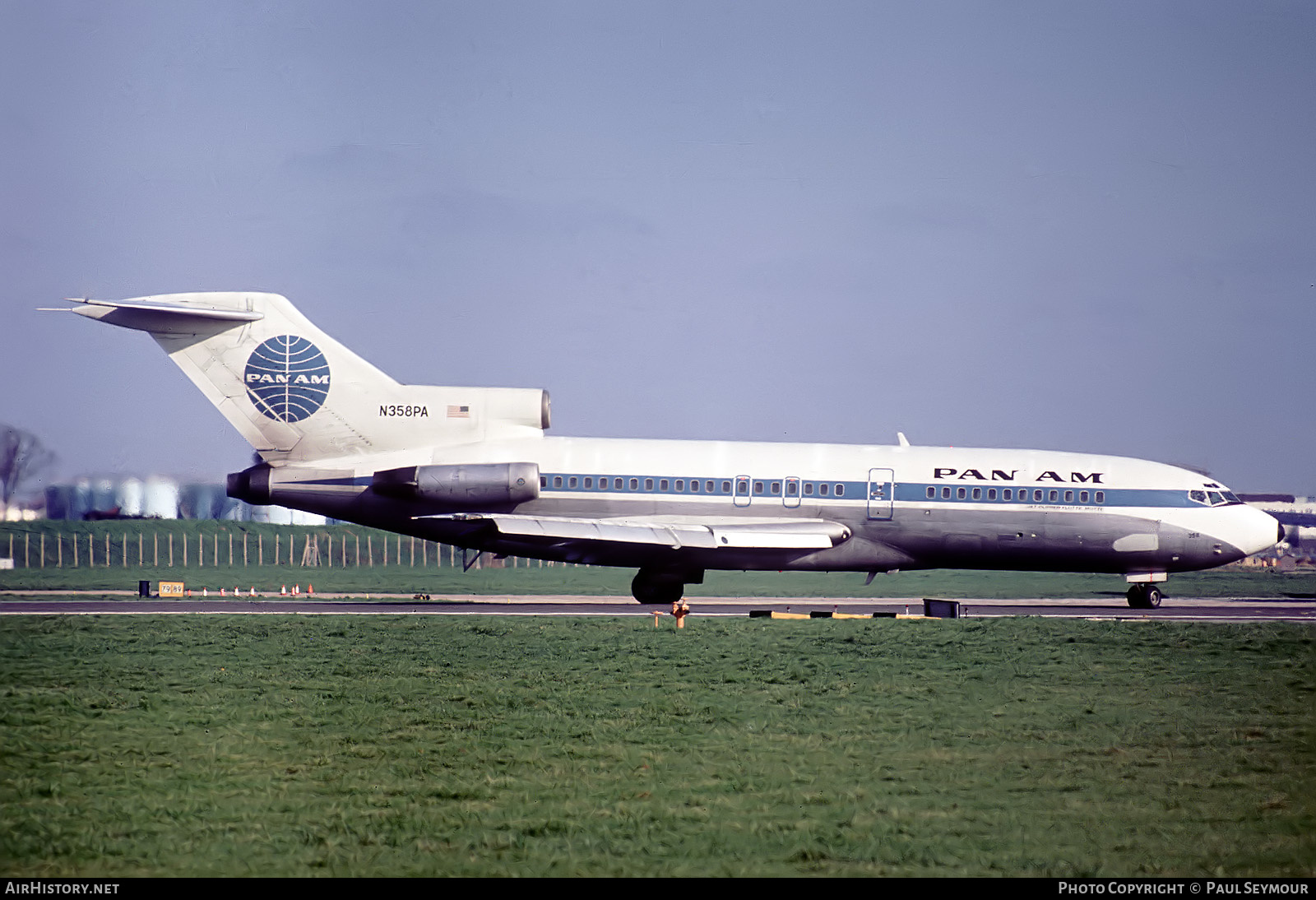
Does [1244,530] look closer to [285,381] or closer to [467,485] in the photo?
[467,485]

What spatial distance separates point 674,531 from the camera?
1168 inches

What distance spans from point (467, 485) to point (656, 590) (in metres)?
5.53

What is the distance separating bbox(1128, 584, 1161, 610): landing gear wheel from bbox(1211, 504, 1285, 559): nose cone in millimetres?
2064

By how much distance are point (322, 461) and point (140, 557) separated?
25.2 m

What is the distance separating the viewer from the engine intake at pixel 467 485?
29.8 meters

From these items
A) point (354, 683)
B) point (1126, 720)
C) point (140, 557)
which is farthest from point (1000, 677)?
point (140, 557)

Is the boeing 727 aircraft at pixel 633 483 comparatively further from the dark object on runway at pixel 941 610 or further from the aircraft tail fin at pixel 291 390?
the dark object on runway at pixel 941 610

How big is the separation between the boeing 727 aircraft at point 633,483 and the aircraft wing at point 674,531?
0.24ft

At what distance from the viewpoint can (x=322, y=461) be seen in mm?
30766

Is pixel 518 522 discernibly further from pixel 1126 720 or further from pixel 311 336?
pixel 1126 720

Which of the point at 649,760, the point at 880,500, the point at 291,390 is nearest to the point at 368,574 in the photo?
the point at 291,390

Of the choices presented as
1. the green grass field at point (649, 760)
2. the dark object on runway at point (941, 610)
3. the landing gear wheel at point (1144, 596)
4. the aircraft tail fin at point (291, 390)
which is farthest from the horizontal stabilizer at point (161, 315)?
the landing gear wheel at point (1144, 596)

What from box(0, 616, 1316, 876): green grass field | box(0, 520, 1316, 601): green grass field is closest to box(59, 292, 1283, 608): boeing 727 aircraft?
box(0, 520, 1316, 601): green grass field

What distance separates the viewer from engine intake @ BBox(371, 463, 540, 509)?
1174 inches
